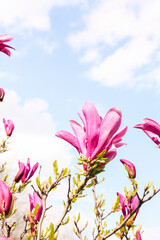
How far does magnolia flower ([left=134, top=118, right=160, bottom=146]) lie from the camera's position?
1.69m

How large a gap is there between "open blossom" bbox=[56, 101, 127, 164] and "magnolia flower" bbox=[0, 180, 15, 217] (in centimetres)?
41

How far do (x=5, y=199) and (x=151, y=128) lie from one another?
33.9 inches

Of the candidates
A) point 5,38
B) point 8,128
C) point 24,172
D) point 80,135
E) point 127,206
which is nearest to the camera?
point 80,135

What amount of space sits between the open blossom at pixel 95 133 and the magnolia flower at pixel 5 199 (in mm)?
412

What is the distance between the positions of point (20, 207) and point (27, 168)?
50.2 feet

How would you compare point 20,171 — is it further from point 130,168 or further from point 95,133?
point 95,133

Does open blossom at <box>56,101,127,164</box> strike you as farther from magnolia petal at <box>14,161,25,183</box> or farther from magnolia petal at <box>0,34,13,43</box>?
magnolia petal at <box>14,161,25,183</box>

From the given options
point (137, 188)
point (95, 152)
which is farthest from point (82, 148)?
point (137, 188)

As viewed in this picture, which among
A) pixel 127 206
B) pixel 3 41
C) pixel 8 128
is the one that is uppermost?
pixel 8 128

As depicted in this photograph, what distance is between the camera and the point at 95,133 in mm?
1525

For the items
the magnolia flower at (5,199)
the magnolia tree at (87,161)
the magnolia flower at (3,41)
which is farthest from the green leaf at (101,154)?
the magnolia flower at (3,41)

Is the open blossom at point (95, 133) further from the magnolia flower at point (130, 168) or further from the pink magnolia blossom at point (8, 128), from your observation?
the pink magnolia blossom at point (8, 128)

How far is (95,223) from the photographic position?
100.0 inches

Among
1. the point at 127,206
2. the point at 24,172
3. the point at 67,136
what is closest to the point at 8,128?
the point at 24,172
